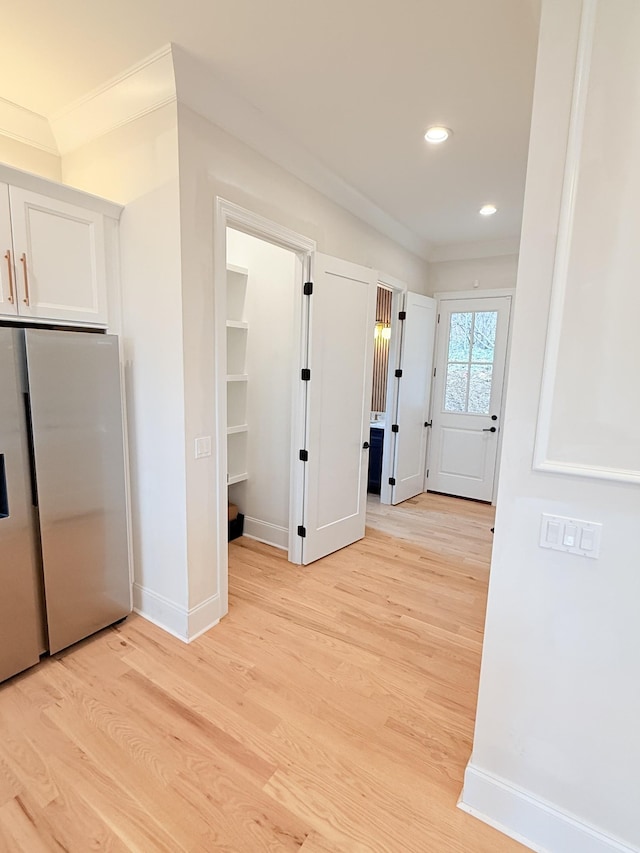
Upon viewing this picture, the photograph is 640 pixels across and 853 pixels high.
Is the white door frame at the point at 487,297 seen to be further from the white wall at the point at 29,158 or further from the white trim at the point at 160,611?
the white wall at the point at 29,158

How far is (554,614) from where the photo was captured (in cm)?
125

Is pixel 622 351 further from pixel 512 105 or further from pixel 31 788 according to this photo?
pixel 31 788

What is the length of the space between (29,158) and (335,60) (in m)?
1.84

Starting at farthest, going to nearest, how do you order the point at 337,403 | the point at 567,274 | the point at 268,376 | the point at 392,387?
the point at 392,387 < the point at 268,376 < the point at 337,403 < the point at 567,274

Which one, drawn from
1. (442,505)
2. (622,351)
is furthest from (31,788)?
(442,505)

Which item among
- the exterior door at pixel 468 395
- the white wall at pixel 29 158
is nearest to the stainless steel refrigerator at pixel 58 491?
the white wall at pixel 29 158

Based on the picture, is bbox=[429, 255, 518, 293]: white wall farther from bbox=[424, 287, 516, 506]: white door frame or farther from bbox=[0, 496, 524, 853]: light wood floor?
bbox=[0, 496, 524, 853]: light wood floor

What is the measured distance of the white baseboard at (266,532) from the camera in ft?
11.2

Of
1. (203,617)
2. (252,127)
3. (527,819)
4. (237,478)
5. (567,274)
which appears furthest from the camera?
(237,478)

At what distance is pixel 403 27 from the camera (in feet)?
5.25

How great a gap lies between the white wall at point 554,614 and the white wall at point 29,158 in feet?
7.97

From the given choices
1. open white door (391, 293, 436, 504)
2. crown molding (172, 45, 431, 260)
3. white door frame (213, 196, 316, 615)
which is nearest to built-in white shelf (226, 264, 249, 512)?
white door frame (213, 196, 316, 615)

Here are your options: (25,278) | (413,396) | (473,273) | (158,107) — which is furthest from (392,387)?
(25,278)

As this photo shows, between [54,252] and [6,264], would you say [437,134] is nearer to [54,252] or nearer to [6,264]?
[54,252]
